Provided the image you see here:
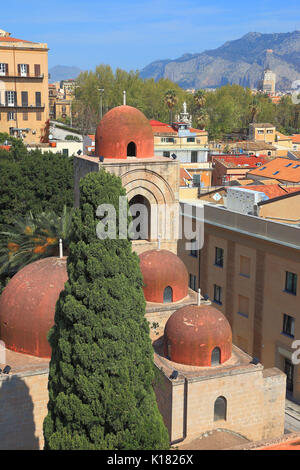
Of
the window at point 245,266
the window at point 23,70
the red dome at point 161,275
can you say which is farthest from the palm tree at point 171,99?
the red dome at point 161,275

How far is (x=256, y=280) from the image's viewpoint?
2605 cm

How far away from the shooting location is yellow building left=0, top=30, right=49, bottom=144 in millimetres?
59969

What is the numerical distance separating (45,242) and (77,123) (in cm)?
7985

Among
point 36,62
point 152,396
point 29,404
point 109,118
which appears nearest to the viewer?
point 152,396

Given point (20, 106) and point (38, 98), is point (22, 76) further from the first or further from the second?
point (20, 106)

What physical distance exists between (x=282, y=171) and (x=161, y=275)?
1016 inches

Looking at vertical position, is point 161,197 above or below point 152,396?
above

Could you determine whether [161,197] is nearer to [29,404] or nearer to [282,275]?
[282,275]

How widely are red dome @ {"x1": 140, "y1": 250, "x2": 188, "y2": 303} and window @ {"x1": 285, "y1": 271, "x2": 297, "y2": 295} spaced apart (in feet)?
17.5

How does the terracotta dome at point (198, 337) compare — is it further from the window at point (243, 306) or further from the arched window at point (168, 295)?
the window at point (243, 306)

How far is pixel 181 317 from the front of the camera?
18156 mm

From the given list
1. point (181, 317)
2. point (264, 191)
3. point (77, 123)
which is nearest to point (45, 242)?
point (181, 317)

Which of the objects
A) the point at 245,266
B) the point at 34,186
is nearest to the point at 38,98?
the point at 34,186
